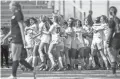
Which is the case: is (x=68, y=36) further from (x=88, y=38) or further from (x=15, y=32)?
(x=15, y=32)

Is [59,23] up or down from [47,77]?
up

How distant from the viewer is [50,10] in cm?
2495

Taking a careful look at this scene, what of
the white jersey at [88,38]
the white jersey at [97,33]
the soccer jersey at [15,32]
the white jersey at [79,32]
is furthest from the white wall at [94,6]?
the soccer jersey at [15,32]

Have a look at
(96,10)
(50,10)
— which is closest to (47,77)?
(96,10)

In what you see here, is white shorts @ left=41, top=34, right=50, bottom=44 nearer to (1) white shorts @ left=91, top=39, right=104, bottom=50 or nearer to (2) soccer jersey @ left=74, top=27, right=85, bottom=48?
(2) soccer jersey @ left=74, top=27, right=85, bottom=48

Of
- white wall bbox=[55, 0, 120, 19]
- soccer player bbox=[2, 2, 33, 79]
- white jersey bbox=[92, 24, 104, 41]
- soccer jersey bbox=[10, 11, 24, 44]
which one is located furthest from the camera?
white wall bbox=[55, 0, 120, 19]

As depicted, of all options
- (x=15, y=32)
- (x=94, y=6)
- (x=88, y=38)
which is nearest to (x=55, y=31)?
(x=88, y=38)

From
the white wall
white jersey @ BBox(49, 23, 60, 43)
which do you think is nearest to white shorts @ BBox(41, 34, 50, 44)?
white jersey @ BBox(49, 23, 60, 43)

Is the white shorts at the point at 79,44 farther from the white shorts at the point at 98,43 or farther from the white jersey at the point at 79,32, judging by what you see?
the white shorts at the point at 98,43

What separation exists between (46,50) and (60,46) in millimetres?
492

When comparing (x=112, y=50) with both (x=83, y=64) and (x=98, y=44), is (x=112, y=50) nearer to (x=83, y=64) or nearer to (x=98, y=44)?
(x=98, y=44)

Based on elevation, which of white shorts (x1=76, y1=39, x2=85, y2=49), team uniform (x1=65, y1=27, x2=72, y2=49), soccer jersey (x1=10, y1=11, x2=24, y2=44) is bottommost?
white shorts (x1=76, y1=39, x2=85, y2=49)

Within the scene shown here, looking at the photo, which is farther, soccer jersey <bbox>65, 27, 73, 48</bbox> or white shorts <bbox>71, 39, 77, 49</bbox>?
white shorts <bbox>71, 39, 77, 49</bbox>

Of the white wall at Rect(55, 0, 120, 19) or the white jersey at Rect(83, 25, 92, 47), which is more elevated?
the white wall at Rect(55, 0, 120, 19)
